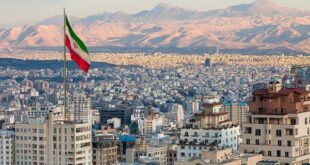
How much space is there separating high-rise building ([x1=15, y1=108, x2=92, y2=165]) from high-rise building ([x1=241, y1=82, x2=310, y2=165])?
312 inches

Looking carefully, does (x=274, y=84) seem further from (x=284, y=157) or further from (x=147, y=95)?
(x=147, y=95)

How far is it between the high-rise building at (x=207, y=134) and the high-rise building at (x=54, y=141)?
5.41m

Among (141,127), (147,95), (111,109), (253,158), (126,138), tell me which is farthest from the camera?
(147,95)

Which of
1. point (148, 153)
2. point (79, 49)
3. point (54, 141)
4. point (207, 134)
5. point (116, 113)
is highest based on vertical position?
point (79, 49)

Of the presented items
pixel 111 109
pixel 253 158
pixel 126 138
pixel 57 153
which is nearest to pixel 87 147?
pixel 57 153

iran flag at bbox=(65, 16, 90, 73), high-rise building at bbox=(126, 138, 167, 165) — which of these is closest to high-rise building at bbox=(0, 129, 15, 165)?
high-rise building at bbox=(126, 138, 167, 165)

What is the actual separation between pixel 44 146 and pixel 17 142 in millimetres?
2102

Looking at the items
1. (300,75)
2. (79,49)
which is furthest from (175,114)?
(79,49)

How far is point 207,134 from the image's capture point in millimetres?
54750

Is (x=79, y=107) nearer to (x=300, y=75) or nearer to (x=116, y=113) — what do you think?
(x=116, y=113)

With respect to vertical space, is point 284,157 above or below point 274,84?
below

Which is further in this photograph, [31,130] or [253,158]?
[31,130]

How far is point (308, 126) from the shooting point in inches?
1786

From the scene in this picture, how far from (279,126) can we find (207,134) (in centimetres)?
1038
